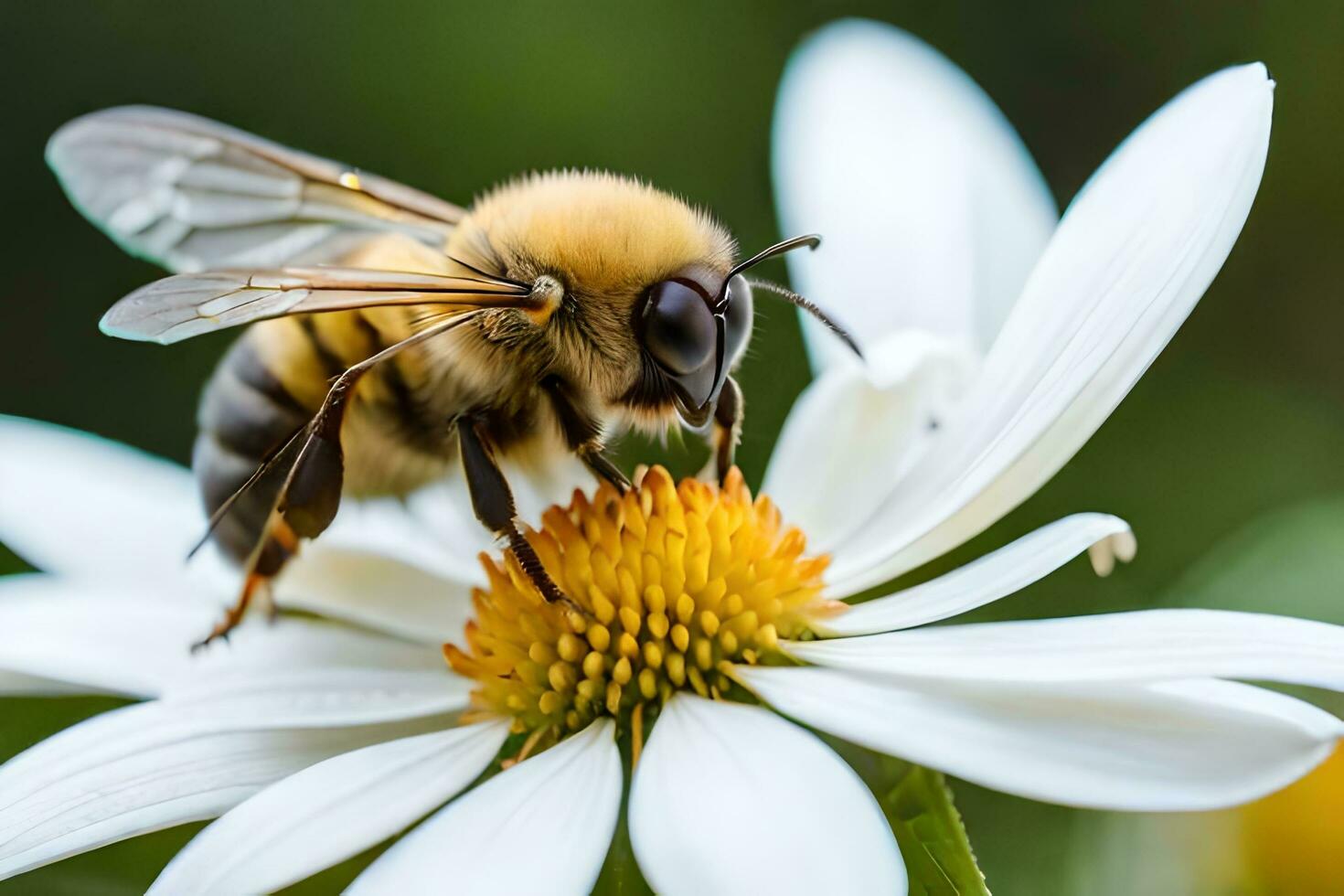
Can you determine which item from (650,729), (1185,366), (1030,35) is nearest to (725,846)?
(650,729)

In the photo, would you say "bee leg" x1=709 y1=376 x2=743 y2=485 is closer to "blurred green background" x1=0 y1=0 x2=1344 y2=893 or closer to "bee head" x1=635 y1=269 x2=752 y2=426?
"bee head" x1=635 y1=269 x2=752 y2=426

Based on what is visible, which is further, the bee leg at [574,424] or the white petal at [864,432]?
the white petal at [864,432]

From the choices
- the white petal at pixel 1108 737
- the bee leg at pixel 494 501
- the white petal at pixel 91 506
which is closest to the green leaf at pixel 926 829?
the white petal at pixel 1108 737

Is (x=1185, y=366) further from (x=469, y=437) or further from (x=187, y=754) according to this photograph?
(x=187, y=754)

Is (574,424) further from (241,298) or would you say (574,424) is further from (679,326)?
(241,298)

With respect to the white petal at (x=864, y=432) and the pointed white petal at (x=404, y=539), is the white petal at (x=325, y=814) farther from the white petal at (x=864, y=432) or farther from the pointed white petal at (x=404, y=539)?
the white petal at (x=864, y=432)

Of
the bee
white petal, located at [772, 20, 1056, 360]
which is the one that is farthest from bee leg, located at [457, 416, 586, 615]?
white petal, located at [772, 20, 1056, 360]
